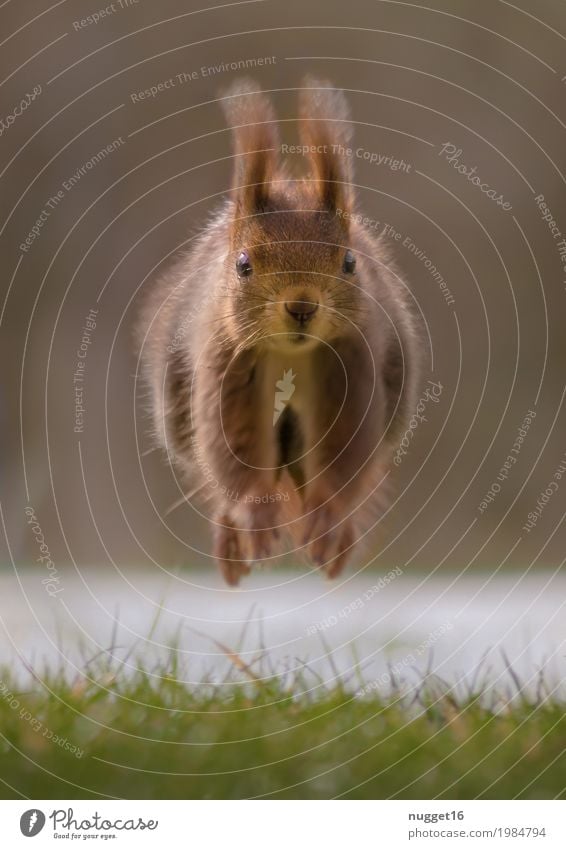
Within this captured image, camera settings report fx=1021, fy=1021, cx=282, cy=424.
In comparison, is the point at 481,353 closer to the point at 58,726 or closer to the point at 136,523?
the point at 136,523

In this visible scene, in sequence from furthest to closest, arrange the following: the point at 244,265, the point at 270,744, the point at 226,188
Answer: the point at 226,188 → the point at 244,265 → the point at 270,744

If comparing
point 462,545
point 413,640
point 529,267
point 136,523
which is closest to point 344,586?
point 413,640

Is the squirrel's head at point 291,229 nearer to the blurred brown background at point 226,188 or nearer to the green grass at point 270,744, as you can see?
the blurred brown background at point 226,188

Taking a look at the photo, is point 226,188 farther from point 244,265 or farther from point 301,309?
point 301,309

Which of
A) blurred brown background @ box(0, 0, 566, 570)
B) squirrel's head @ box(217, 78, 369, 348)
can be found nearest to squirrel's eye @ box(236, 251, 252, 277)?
squirrel's head @ box(217, 78, 369, 348)

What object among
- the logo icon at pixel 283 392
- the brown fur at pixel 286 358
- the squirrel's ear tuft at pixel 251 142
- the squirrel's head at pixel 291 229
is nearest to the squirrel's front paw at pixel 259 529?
the brown fur at pixel 286 358
